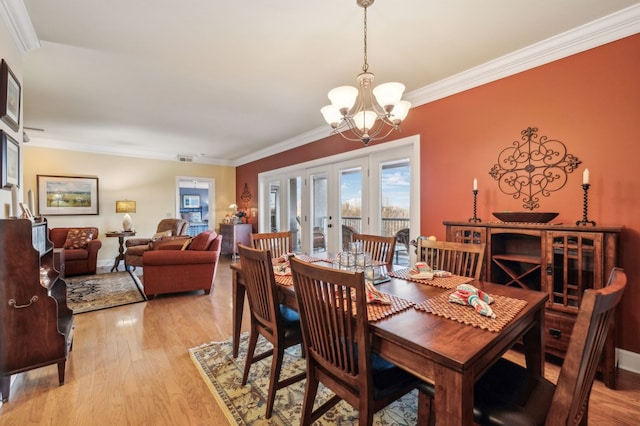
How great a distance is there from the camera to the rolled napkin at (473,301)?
1.27 metres

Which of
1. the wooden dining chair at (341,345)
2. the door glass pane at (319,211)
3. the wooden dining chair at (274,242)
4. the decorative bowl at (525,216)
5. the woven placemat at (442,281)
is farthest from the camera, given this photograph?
the door glass pane at (319,211)

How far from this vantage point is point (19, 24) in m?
2.00

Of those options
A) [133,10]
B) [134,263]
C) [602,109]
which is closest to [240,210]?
[134,263]

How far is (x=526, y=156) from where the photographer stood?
2.54m

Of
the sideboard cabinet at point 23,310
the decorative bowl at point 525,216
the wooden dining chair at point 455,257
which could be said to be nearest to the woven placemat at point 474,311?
the wooden dining chair at point 455,257

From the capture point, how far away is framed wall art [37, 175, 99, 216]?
5.47 m

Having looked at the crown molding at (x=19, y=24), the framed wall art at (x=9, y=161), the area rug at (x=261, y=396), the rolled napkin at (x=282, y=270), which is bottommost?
the area rug at (x=261, y=396)

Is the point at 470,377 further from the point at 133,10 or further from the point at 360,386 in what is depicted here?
the point at 133,10

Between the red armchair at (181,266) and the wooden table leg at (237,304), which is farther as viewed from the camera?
the red armchair at (181,266)

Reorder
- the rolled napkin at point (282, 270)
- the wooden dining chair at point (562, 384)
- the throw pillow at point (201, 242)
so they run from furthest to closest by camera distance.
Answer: the throw pillow at point (201, 242), the rolled napkin at point (282, 270), the wooden dining chair at point (562, 384)

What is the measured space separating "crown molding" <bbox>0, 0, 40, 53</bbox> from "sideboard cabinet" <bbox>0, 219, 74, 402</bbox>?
1361 millimetres

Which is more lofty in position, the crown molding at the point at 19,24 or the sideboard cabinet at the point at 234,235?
the crown molding at the point at 19,24

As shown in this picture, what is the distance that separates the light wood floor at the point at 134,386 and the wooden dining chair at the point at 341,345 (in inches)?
31.8

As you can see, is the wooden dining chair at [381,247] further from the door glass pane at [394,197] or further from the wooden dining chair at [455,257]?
the door glass pane at [394,197]
